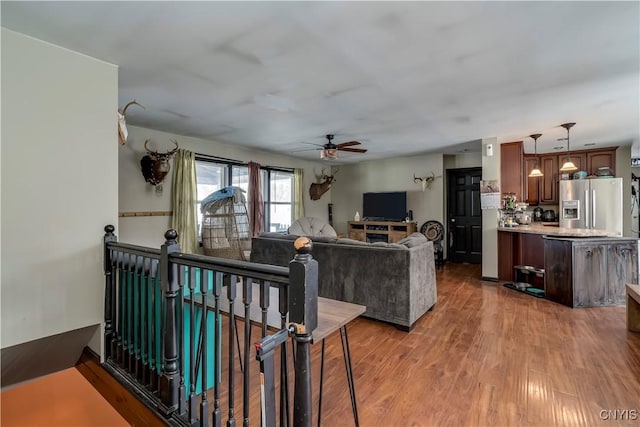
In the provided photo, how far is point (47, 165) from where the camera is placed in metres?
2.05

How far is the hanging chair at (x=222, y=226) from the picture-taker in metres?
4.72

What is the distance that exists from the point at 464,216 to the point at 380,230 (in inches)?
74.2

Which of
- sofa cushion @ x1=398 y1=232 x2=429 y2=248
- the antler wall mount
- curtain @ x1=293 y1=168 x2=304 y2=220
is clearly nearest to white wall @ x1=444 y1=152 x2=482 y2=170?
curtain @ x1=293 y1=168 x2=304 y2=220

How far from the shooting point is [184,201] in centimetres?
469

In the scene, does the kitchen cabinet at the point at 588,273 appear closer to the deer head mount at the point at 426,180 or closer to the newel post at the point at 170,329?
the deer head mount at the point at 426,180

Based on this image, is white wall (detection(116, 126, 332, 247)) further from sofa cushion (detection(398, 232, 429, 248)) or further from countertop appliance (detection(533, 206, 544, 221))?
countertop appliance (detection(533, 206, 544, 221))

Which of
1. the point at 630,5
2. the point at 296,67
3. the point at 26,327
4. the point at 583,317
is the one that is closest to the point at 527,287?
A: the point at 583,317

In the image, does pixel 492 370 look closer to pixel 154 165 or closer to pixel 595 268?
pixel 595 268

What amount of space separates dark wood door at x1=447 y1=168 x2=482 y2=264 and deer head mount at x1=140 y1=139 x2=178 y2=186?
572cm

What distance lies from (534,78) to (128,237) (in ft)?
16.4

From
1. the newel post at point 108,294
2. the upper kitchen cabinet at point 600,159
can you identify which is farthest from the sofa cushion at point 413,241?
the upper kitchen cabinet at point 600,159

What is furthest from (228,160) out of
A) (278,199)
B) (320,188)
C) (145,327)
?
(145,327)

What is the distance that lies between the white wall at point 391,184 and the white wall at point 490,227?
1.44 m

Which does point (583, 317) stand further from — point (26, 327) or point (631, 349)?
point (26, 327)
